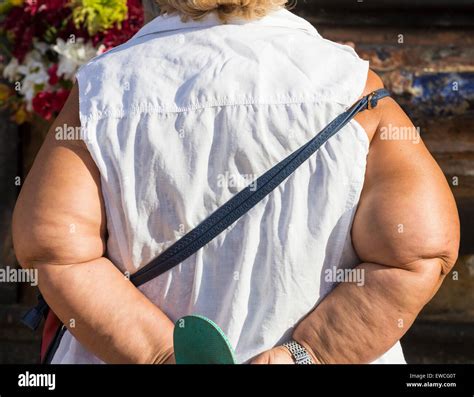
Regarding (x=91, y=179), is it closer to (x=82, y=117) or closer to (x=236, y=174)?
(x=82, y=117)

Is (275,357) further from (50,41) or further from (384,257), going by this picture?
(50,41)

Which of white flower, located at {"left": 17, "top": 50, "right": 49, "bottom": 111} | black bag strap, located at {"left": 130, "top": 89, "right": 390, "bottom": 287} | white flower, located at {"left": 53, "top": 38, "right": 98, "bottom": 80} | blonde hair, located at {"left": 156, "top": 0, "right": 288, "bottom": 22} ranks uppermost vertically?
blonde hair, located at {"left": 156, "top": 0, "right": 288, "bottom": 22}

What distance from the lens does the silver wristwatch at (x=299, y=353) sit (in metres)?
1.90

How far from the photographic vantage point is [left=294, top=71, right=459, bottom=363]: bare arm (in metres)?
1.88

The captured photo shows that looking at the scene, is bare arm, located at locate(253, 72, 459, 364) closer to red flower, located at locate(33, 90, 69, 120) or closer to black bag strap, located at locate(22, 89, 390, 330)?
black bag strap, located at locate(22, 89, 390, 330)

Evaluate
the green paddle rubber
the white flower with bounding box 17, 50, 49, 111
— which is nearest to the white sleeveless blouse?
the green paddle rubber

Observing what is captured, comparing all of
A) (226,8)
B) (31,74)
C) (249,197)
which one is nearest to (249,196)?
(249,197)

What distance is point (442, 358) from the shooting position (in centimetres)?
383

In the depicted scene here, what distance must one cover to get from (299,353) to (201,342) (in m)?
0.25

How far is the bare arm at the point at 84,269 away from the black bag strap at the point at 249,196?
0.41 ft

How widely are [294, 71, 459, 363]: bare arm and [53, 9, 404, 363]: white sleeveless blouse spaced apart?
39 mm

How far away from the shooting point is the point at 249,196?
187cm

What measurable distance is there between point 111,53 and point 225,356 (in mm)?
691

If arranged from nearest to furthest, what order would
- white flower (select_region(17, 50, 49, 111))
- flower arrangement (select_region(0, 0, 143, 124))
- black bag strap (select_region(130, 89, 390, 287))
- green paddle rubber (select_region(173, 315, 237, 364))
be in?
green paddle rubber (select_region(173, 315, 237, 364)) < black bag strap (select_region(130, 89, 390, 287)) < flower arrangement (select_region(0, 0, 143, 124)) < white flower (select_region(17, 50, 49, 111))
